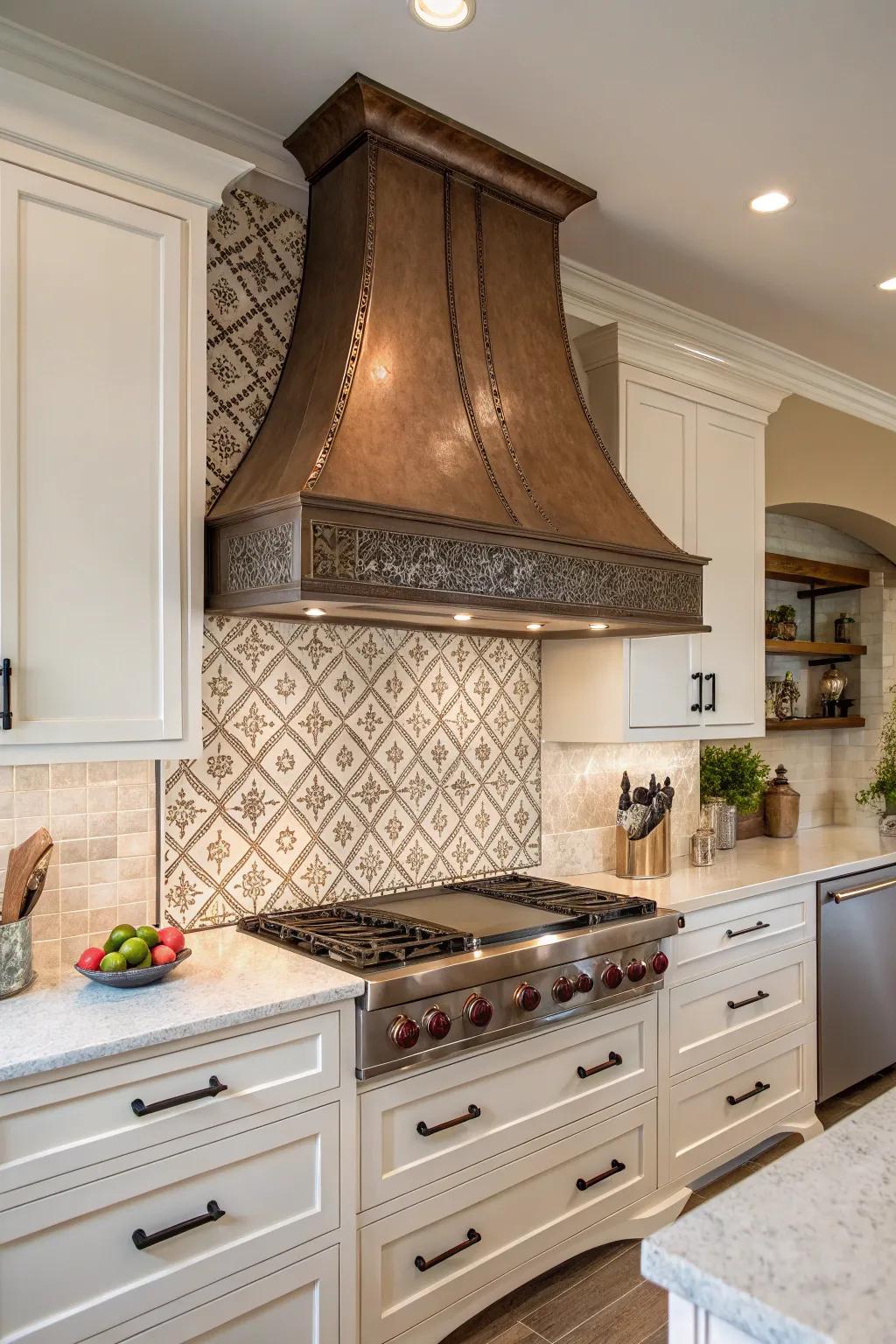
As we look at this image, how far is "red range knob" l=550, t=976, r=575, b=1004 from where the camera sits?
2344mm

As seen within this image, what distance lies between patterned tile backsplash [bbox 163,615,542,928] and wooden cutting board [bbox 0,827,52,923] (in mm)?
416

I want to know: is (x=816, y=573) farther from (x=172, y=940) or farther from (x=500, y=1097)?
(x=172, y=940)

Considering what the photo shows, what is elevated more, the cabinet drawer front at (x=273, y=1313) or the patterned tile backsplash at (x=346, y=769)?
the patterned tile backsplash at (x=346, y=769)

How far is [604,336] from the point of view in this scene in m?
3.18

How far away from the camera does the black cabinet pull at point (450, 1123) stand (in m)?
2.09

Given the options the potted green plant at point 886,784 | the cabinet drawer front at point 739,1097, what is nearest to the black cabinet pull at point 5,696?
the cabinet drawer front at point 739,1097

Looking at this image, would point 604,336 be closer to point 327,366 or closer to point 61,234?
point 327,366

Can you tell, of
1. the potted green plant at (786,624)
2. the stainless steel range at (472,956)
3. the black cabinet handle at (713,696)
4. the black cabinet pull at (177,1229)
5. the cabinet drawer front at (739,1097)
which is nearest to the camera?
the black cabinet pull at (177,1229)

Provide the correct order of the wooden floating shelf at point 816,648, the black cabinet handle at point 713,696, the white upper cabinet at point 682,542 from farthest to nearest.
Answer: the wooden floating shelf at point 816,648 → the black cabinet handle at point 713,696 → the white upper cabinet at point 682,542

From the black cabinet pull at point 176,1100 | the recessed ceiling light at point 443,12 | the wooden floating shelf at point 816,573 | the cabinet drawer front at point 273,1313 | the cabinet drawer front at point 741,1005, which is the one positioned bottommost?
the cabinet drawer front at point 273,1313

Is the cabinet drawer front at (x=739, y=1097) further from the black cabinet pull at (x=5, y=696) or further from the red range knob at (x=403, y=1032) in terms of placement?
the black cabinet pull at (x=5, y=696)

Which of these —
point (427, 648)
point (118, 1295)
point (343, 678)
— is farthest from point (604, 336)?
point (118, 1295)

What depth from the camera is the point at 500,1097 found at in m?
2.27

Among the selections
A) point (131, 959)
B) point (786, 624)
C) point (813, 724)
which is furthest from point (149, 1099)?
point (813, 724)
